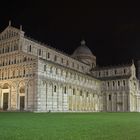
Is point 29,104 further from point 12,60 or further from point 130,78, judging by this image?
point 130,78

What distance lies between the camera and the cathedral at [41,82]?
48938 mm

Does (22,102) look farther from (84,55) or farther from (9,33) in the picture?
(84,55)

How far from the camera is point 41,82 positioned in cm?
4881

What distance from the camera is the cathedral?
48938mm

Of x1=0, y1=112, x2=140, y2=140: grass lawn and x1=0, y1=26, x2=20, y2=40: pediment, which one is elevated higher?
x1=0, y1=26, x2=20, y2=40: pediment

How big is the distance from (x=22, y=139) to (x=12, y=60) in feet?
149

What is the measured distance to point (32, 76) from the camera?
48781mm

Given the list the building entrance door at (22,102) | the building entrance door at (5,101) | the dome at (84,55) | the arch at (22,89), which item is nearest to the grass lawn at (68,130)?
the building entrance door at (22,102)

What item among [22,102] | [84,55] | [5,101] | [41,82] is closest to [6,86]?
[5,101]

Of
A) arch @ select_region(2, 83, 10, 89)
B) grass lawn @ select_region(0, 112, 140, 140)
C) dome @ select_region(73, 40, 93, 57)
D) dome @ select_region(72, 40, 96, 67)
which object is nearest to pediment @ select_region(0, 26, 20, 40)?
arch @ select_region(2, 83, 10, 89)

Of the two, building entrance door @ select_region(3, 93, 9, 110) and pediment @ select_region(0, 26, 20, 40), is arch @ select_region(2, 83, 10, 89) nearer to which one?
building entrance door @ select_region(3, 93, 9, 110)

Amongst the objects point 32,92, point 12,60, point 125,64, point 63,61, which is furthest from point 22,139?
point 125,64

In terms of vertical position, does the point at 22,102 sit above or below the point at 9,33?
below

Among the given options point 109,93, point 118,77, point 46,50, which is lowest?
point 109,93
